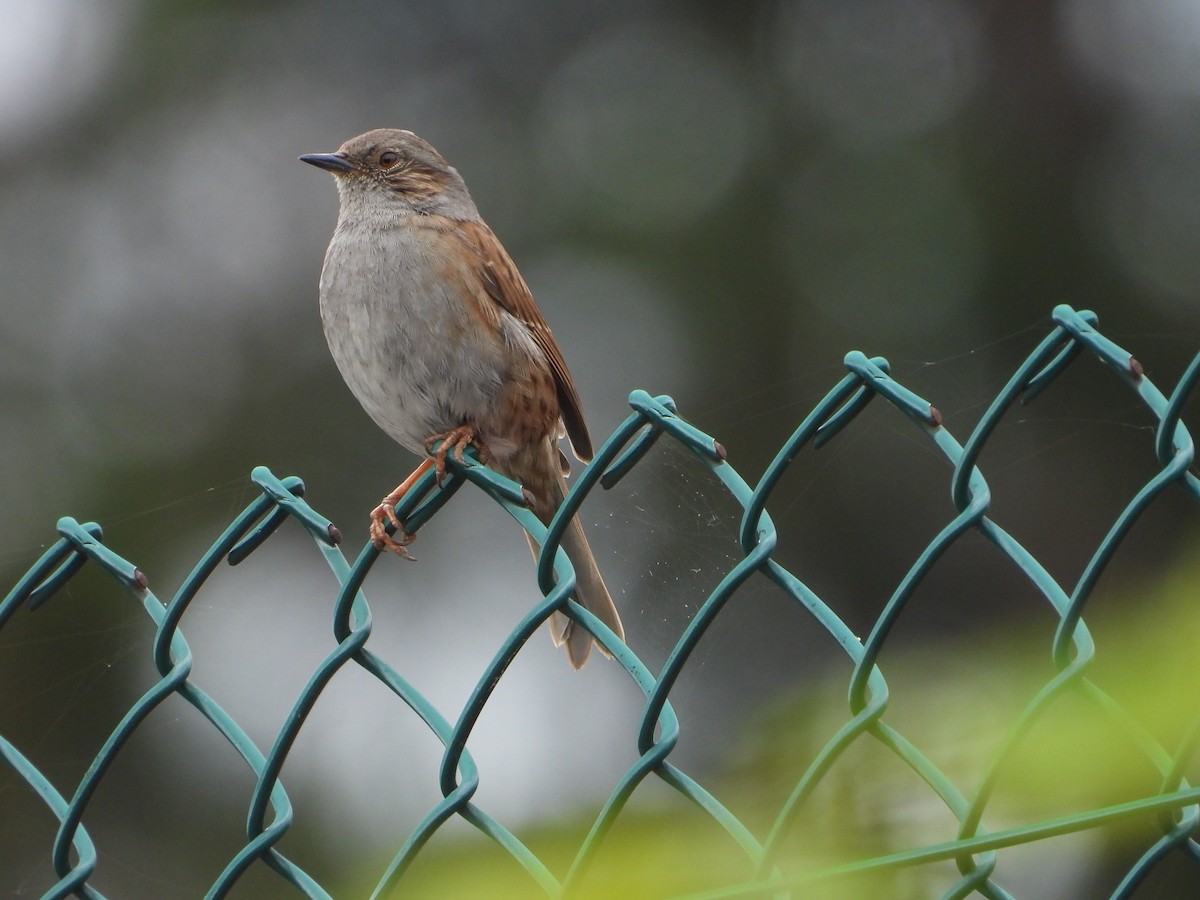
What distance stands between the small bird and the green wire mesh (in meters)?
1.39

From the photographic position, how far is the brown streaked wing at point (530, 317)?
430cm

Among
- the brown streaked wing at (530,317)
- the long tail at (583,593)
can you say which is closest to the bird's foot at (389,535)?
the long tail at (583,593)

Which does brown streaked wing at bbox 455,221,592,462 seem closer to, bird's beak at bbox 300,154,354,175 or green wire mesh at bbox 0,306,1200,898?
bird's beak at bbox 300,154,354,175

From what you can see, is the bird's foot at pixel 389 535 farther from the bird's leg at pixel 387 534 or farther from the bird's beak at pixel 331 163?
the bird's beak at pixel 331 163

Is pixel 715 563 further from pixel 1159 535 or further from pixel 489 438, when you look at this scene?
pixel 1159 535

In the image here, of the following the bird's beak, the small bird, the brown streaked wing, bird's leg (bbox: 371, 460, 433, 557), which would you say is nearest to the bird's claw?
bird's leg (bbox: 371, 460, 433, 557)

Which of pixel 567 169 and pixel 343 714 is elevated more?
pixel 567 169

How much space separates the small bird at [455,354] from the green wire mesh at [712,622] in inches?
54.8

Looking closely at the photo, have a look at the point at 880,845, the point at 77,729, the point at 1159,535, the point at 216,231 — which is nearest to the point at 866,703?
the point at 880,845

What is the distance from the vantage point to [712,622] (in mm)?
1915

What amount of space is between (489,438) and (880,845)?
2.82 m

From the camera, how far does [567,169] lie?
31.0 ft

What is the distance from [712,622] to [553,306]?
6.77 m

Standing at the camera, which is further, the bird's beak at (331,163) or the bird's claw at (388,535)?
the bird's beak at (331,163)
